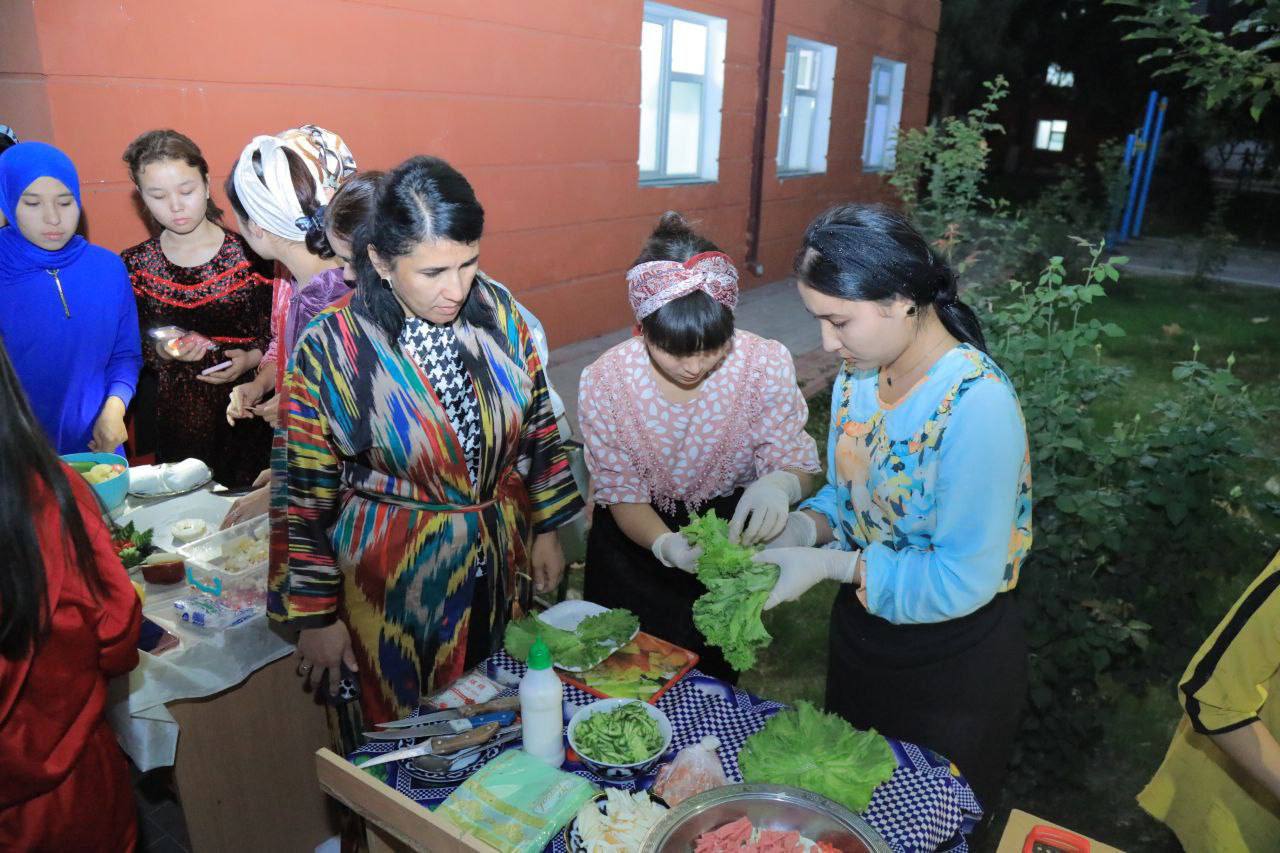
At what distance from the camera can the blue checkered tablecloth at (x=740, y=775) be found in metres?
1.60

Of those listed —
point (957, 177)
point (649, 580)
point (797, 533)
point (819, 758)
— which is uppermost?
point (957, 177)

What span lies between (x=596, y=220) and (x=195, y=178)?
4364 mm

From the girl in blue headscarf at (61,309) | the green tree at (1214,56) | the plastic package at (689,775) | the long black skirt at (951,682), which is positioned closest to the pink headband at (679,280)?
the long black skirt at (951,682)

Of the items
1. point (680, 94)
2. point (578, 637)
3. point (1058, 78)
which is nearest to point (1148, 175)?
point (680, 94)

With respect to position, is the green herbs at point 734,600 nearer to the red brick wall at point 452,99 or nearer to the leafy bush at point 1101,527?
the leafy bush at point 1101,527

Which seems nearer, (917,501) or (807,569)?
(917,501)

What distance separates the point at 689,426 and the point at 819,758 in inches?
44.6

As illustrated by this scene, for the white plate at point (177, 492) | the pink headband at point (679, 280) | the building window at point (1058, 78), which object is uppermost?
the building window at point (1058, 78)

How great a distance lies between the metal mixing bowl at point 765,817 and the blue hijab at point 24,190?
307 cm

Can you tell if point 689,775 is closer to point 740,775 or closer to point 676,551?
point 740,775

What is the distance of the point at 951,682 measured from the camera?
1.95 meters

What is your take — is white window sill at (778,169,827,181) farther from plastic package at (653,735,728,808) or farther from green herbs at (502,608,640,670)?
plastic package at (653,735,728,808)

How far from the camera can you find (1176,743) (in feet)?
6.56

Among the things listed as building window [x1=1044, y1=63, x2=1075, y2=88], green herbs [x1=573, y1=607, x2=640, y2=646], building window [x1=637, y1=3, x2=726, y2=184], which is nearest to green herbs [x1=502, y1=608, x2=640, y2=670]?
green herbs [x1=573, y1=607, x2=640, y2=646]
